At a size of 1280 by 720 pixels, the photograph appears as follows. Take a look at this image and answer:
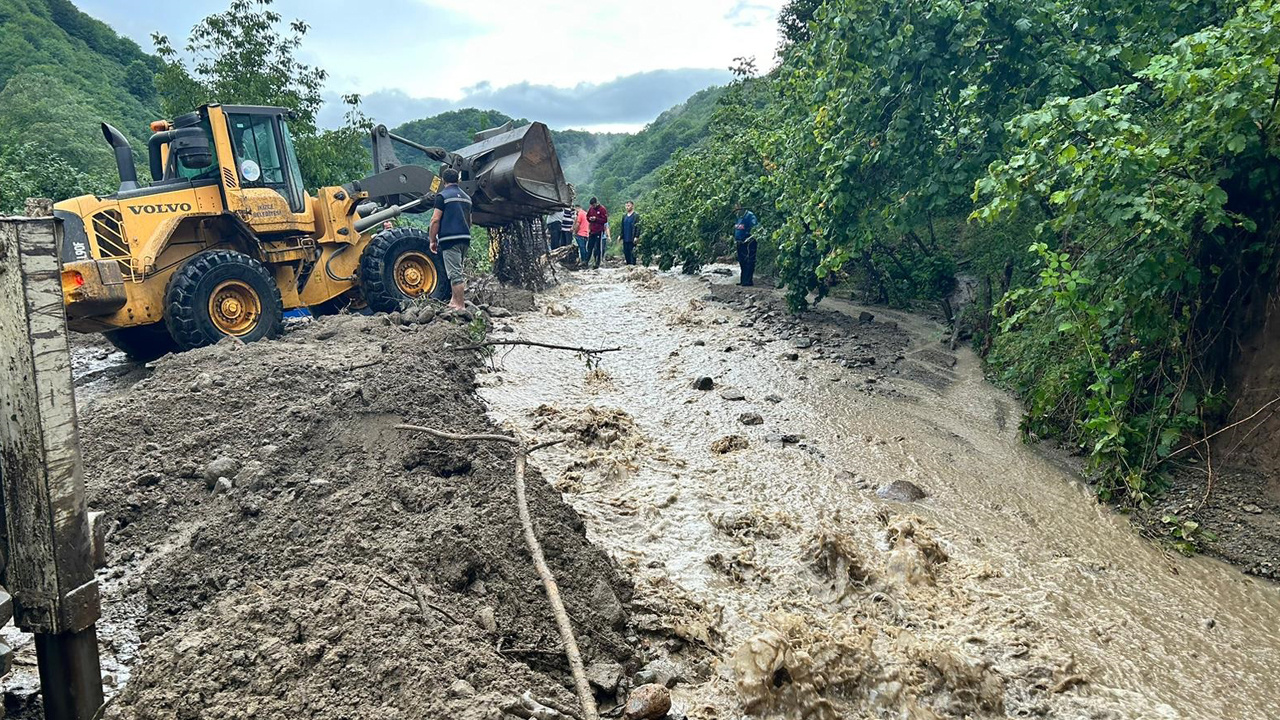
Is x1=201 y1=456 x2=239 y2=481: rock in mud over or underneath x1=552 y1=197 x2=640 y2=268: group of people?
underneath

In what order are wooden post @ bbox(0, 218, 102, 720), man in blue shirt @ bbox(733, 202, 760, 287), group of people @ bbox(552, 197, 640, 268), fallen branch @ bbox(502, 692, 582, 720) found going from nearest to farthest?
wooden post @ bbox(0, 218, 102, 720)
fallen branch @ bbox(502, 692, 582, 720)
man in blue shirt @ bbox(733, 202, 760, 287)
group of people @ bbox(552, 197, 640, 268)

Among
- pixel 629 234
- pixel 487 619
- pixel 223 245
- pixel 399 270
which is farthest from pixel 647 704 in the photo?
pixel 629 234

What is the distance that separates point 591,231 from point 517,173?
868cm

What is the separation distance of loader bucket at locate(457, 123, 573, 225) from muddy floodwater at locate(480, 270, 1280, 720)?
4.74 metres

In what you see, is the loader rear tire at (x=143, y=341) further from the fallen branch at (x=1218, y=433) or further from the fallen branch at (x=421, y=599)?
the fallen branch at (x=1218, y=433)

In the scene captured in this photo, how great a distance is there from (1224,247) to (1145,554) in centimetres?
200

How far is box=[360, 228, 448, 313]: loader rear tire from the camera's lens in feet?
32.0

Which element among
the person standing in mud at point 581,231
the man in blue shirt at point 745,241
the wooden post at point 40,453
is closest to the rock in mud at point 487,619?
the wooden post at point 40,453

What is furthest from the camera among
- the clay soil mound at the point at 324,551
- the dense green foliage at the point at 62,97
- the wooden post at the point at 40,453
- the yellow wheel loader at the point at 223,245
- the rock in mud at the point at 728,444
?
the dense green foliage at the point at 62,97

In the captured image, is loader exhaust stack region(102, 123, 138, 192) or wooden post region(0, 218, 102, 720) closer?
wooden post region(0, 218, 102, 720)

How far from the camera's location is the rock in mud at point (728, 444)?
6.02 m

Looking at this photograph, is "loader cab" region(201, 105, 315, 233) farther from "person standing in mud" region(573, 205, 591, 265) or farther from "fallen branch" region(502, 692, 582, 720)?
"person standing in mud" region(573, 205, 591, 265)

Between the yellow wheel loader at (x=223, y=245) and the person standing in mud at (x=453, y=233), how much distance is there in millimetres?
554

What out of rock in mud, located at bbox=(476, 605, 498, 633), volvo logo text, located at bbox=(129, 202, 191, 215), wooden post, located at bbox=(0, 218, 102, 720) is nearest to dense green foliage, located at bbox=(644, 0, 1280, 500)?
rock in mud, located at bbox=(476, 605, 498, 633)
